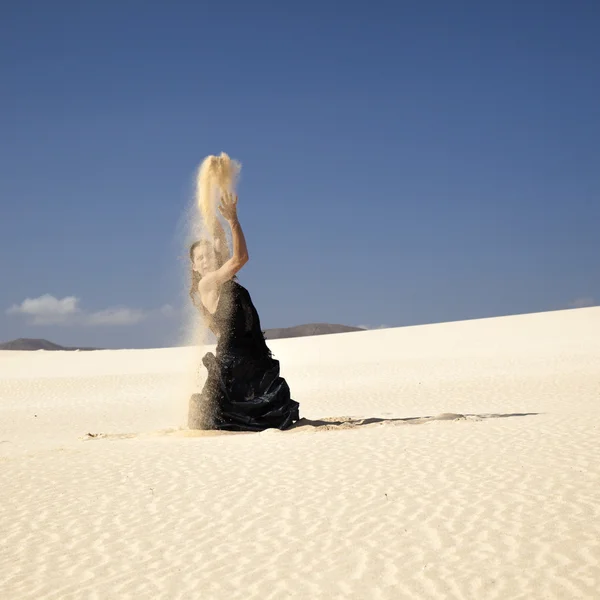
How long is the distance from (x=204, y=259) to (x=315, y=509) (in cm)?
616

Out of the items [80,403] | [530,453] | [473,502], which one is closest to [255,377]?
[530,453]

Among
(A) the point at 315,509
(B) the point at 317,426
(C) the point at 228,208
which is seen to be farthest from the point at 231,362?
(A) the point at 315,509

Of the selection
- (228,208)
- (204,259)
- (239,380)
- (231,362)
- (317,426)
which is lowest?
(317,426)

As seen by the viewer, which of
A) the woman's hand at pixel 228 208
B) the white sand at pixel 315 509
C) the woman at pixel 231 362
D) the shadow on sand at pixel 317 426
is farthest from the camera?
the shadow on sand at pixel 317 426

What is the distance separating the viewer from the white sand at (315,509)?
5.90 meters

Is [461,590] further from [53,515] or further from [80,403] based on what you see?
[80,403]

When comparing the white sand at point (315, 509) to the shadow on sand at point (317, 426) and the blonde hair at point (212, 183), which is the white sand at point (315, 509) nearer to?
the shadow on sand at point (317, 426)

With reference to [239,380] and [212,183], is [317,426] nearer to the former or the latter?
[239,380]

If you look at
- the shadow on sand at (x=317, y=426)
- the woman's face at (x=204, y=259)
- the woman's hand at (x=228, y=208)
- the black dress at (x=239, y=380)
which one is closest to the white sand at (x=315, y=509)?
the shadow on sand at (x=317, y=426)

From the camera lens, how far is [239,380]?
1314cm

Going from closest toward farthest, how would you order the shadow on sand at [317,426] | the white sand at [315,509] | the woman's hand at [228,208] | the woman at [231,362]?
the white sand at [315,509]
the woman's hand at [228,208]
the woman at [231,362]
the shadow on sand at [317,426]

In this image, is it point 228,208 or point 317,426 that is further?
point 317,426

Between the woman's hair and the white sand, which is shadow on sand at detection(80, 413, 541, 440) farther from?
the woman's hair

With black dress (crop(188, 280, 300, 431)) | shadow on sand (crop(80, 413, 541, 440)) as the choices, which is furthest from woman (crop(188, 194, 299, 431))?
shadow on sand (crop(80, 413, 541, 440))
